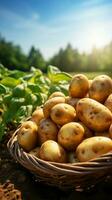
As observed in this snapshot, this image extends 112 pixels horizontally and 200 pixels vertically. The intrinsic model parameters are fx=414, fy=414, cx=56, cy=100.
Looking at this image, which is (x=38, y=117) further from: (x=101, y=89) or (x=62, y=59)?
(x=62, y=59)

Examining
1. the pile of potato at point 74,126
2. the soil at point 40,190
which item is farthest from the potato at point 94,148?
the soil at point 40,190

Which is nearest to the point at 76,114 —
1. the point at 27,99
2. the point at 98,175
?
the point at 98,175

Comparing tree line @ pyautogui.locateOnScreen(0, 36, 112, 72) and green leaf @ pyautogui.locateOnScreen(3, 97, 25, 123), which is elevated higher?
green leaf @ pyautogui.locateOnScreen(3, 97, 25, 123)

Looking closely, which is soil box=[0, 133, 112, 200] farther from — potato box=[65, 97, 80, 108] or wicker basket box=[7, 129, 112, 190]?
potato box=[65, 97, 80, 108]

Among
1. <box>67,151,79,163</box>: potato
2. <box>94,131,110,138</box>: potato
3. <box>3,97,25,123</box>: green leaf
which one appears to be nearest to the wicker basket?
<box>67,151,79,163</box>: potato

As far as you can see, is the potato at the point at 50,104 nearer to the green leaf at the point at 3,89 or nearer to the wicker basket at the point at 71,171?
the wicker basket at the point at 71,171

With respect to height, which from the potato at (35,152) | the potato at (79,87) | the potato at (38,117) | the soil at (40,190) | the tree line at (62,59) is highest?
the potato at (79,87)

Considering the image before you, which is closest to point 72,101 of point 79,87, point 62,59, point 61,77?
point 79,87

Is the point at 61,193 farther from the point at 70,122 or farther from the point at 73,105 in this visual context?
the point at 73,105
